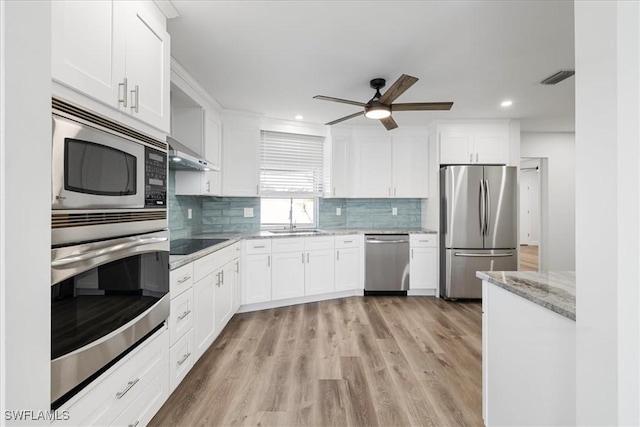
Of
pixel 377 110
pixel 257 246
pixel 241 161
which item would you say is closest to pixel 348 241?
pixel 257 246

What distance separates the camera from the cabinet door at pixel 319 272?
3795 mm

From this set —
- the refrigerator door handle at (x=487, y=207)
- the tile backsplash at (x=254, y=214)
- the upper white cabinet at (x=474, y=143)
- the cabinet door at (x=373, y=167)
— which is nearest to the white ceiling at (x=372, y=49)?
the upper white cabinet at (x=474, y=143)

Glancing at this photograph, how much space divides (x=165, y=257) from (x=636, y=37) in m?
1.91

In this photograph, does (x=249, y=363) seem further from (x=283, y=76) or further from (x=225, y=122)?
(x=225, y=122)

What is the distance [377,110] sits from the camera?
8.55 feet

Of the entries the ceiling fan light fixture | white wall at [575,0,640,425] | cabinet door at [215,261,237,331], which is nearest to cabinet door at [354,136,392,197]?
the ceiling fan light fixture

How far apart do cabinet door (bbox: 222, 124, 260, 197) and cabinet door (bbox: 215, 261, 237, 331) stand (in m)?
1.04

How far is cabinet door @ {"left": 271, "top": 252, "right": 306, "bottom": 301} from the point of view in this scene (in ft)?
11.8

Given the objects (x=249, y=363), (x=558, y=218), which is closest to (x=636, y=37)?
(x=249, y=363)

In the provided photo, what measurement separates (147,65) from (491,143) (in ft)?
13.5

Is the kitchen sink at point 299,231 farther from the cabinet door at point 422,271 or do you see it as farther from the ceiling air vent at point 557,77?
the ceiling air vent at point 557,77

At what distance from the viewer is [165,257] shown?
166cm

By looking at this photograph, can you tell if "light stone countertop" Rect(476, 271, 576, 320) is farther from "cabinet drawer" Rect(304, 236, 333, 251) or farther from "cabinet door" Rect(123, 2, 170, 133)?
"cabinet drawer" Rect(304, 236, 333, 251)

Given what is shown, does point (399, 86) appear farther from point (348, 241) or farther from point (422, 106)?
point (348, 241)
